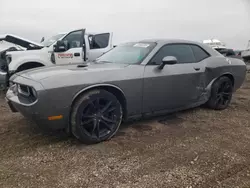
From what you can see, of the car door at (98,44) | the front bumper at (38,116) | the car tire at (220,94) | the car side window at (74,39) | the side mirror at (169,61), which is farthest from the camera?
the car door at (98,44)

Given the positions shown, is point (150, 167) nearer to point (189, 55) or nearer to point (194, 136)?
point (194, 136)

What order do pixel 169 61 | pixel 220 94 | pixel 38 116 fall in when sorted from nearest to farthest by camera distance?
pixel 38 116
pixel 169 61
pixel 220 94

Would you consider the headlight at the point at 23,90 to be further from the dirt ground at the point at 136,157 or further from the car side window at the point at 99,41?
the car side window at the point at 99,41

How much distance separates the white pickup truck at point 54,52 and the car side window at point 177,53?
310cm

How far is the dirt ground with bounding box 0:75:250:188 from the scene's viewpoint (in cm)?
247

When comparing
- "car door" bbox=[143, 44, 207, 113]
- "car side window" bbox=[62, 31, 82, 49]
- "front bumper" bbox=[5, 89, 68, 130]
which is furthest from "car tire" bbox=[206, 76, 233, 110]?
"car side window" bbox=[62, 31, 82, 49]

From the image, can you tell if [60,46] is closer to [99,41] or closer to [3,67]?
[99,41]

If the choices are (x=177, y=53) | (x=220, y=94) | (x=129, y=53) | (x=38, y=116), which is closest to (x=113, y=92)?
(x=129, y=53)

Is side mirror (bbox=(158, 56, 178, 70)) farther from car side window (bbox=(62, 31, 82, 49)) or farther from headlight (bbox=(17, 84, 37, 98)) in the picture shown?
car side window (bbox=(62, 31, 82, 49))

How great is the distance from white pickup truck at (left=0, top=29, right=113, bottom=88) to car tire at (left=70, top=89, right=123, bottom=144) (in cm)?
351

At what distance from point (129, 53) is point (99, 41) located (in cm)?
330

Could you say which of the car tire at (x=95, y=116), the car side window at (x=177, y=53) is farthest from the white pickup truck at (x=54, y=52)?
the car tire at (x=95, y=116)

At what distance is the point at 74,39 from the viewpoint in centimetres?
673

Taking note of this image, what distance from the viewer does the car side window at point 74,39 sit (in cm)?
666
